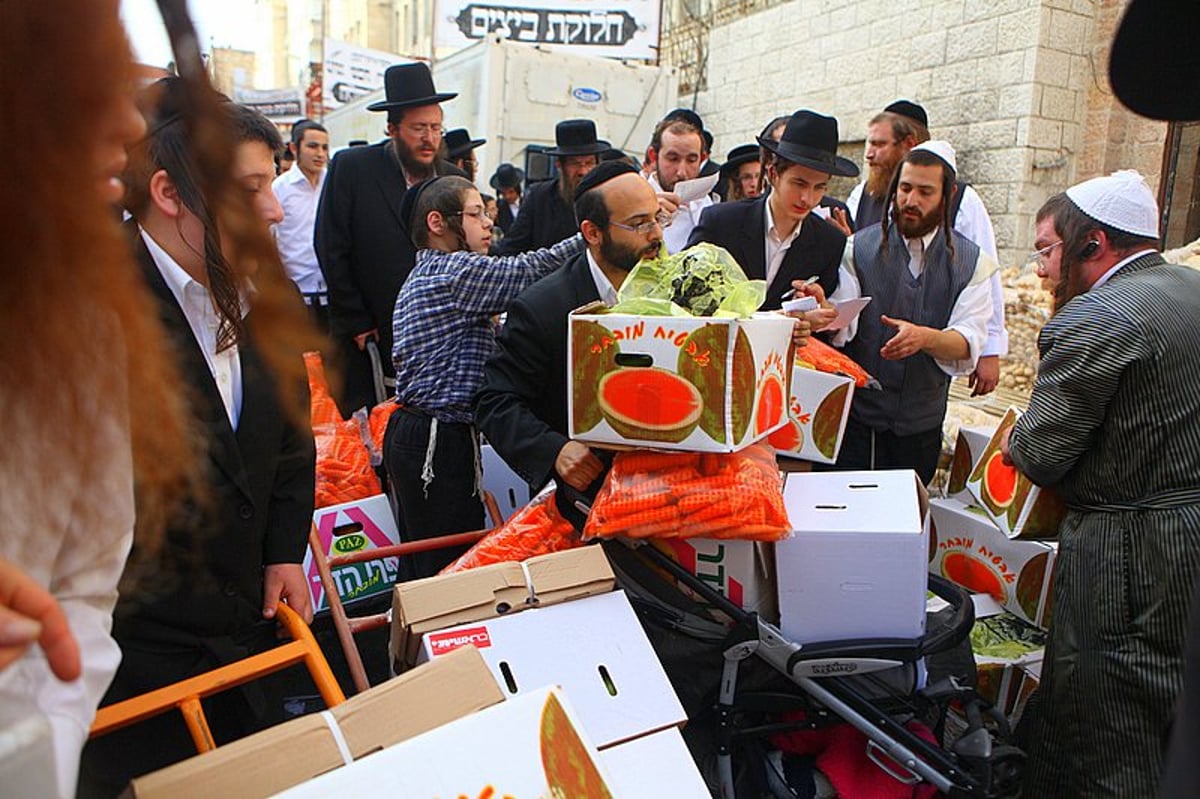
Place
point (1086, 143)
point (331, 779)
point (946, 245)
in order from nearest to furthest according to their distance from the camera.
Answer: point (331, 779) < point (946, 245) < point (1086, 143)

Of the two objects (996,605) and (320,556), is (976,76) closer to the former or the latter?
(996,605)

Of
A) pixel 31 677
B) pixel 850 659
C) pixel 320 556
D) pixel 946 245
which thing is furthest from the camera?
pixel 946 245

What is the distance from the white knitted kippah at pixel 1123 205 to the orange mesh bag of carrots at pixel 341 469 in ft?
9.49

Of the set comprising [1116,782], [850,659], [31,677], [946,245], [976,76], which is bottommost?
[1116,782]

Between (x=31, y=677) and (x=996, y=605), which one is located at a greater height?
(x=31, y=677)

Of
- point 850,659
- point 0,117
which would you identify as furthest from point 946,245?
point 0,117

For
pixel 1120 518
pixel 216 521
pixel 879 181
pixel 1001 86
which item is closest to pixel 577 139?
pixel 879 181

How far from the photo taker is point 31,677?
2.39 ft

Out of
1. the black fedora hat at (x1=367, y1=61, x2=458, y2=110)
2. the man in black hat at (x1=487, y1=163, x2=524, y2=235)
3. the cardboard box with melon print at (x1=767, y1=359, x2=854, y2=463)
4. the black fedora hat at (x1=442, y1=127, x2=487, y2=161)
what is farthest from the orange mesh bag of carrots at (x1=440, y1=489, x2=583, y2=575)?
the man in black hat at (x1=487, y1=163, x2=524, y2=235)

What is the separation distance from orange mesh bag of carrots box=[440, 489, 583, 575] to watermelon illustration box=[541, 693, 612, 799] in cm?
117

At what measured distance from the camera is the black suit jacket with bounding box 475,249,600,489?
8.36 feet

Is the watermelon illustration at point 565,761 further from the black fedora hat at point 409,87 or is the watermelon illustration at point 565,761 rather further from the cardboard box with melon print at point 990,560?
the black fedora hat at point 409,87

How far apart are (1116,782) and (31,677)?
244cm

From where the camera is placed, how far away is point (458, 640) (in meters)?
A: 1.91
